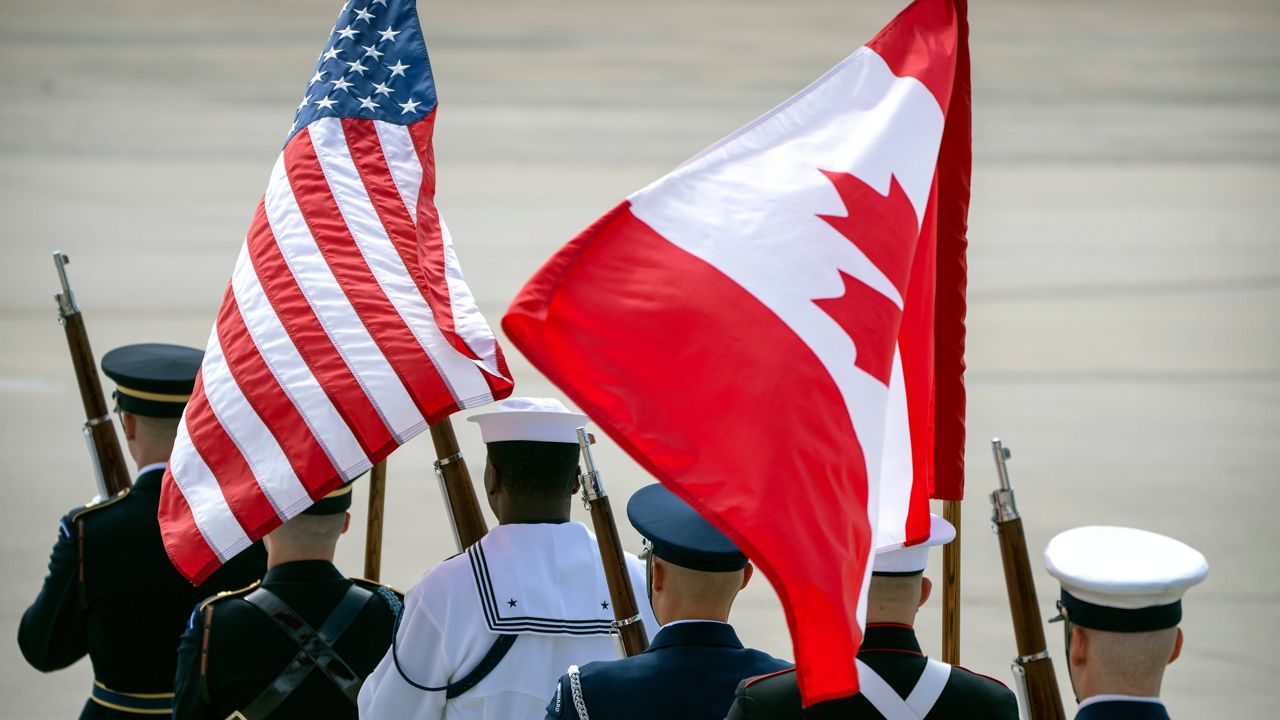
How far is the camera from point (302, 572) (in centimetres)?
345

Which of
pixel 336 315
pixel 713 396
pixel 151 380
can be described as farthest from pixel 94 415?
pixel 713 396

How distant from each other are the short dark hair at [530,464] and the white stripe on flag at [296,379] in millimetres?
305

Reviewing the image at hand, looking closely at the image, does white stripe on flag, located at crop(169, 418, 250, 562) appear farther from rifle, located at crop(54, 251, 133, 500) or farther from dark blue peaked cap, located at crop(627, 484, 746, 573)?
dark blue peaked cap, located at crop(627, 484, 746, 573)

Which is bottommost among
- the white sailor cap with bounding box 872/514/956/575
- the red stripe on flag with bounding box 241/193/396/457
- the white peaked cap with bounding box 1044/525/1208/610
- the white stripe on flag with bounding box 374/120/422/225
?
the white sailor cap with bounding box 872/514/956/575

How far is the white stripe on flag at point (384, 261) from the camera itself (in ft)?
11.8

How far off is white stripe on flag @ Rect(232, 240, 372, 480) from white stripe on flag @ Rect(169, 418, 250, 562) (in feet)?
0.83

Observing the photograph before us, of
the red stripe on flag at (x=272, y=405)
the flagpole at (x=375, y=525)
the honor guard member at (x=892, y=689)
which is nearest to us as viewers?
the honor guard member at (x=892, y=689)

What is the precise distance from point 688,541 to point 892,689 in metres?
0.47

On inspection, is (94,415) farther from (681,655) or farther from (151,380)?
(681,655)

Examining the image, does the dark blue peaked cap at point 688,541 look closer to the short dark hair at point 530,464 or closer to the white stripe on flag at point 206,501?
the short dark hair at point 530,464

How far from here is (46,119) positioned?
14.9 m

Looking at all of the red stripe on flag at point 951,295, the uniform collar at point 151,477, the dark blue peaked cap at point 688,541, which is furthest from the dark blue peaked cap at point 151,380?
the red stripe on flag at point 951,295

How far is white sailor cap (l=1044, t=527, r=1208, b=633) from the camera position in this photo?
2.62 metres

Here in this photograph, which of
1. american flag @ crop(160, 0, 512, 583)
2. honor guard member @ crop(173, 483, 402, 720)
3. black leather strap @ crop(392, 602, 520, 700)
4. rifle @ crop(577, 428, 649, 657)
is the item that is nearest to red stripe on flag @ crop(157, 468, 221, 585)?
american flag @ crop(160, 0, 512, 583)
